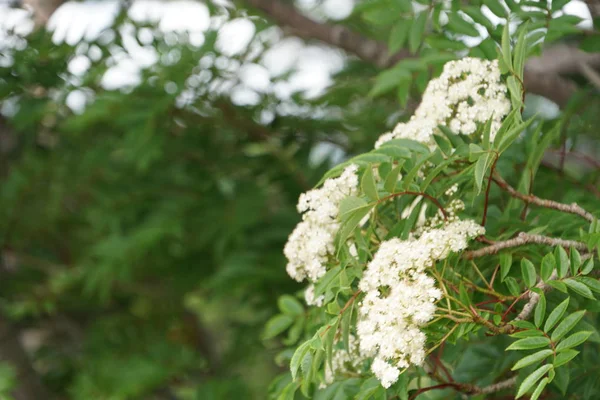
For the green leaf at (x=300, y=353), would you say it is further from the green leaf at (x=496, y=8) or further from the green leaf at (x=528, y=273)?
the green leaf at (x=496, y=8)

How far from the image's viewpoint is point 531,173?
0.91 meters

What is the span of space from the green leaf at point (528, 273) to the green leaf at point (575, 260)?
0.14 feet

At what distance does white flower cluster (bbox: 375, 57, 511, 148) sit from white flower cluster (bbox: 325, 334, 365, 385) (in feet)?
0.93

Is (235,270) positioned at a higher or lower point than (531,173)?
lower

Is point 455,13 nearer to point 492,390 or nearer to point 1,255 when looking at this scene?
point 492,390

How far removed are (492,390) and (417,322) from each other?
28cm

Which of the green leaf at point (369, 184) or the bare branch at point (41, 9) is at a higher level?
the green leaf at point (369, 184)

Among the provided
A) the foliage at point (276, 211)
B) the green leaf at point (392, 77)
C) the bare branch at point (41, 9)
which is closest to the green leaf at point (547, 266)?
the foliage at point (276, 211)

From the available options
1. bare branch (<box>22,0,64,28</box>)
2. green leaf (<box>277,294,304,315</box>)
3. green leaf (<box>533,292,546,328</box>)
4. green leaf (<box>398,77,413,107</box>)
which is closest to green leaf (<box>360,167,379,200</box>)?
green leaf (<box>533,292,546,328</box>)

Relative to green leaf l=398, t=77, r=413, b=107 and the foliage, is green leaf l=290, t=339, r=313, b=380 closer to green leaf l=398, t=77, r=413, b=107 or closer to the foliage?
the foliage

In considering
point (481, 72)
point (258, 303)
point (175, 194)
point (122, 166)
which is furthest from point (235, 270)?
point (481, 72)

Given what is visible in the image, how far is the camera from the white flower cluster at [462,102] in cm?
84

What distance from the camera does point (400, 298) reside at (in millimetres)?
688

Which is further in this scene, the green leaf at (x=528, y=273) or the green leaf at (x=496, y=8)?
Answer: the green leaf at (x=496, y=8)
